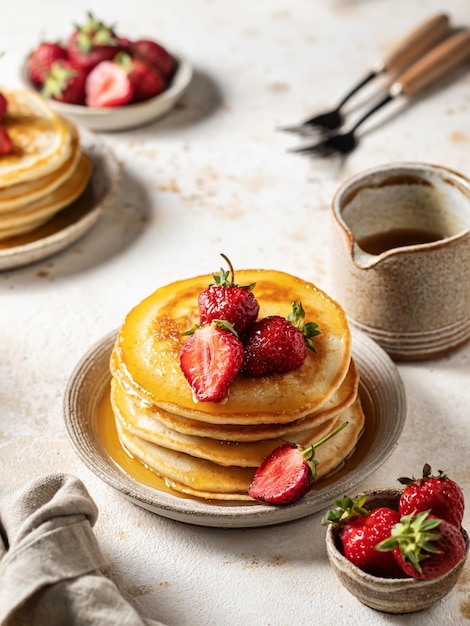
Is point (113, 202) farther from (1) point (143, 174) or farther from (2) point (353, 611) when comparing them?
(2) point (353, 611)

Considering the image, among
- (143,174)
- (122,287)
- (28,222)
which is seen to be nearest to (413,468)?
(122,287)

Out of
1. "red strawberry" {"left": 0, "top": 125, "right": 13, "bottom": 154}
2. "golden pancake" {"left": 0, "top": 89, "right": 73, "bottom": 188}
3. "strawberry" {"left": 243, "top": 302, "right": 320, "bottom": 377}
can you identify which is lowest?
"golden pancake" {"left": 0, "top": 89, "right": 73, "bottom": 188}

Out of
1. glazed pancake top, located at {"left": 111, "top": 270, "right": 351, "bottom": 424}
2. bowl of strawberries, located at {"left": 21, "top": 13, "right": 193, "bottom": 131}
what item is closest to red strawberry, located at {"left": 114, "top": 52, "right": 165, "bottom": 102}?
bowl of strawberries, located at {"left": 21, "top": 13, "right": 193, "bottom": 131}

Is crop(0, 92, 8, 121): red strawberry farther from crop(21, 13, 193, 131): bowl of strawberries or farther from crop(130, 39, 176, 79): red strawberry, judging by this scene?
crop(130, 39, 176, 79): red strawberry

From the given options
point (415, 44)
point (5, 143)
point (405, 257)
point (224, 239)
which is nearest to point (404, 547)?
point (405, 257)

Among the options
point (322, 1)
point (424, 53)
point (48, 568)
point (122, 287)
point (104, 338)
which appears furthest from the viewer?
point (322, 1)

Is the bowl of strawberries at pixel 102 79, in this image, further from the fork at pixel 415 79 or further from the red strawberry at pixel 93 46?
the fork at pixel 415 79

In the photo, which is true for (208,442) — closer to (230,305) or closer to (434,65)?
Answer: (230,305)
